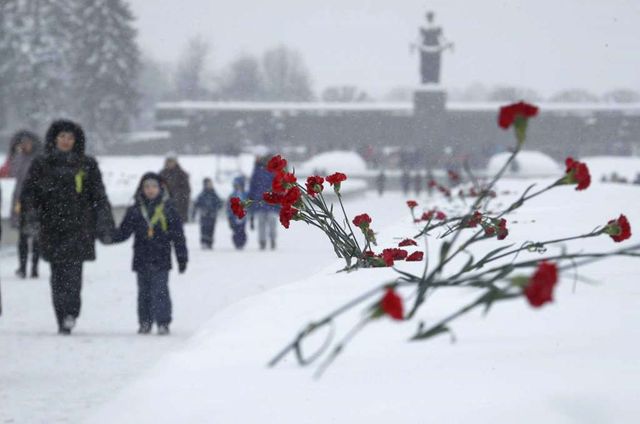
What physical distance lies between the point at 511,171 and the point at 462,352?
3872 cm

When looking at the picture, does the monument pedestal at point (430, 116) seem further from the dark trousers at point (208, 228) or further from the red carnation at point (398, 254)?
the red carnation at point (398, 254)

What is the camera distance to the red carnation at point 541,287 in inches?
56.4

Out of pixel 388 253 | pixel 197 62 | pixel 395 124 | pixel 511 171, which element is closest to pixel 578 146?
pixel 395 124

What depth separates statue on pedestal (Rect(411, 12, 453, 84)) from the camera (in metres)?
56.0

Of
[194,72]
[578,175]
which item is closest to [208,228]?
[578,175]

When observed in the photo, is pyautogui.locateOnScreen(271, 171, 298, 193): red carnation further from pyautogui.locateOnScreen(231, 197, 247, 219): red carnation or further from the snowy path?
the snowy path

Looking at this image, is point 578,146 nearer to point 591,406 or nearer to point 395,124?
point 395,124

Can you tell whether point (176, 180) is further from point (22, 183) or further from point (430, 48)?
point (430, 48)

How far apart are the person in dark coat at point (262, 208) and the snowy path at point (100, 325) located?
10.0 inches

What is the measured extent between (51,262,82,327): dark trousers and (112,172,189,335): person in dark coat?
41cm

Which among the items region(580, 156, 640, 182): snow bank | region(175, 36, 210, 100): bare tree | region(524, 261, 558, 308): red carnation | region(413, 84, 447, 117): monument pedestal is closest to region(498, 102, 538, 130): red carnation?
region(524, 261, 558, 308): red carnation

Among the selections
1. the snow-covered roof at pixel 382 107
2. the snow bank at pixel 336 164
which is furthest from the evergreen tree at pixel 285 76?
the snow bank at pixel 336 164

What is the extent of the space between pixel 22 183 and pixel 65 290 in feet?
12.4

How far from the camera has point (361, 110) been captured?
60719 millimetres
